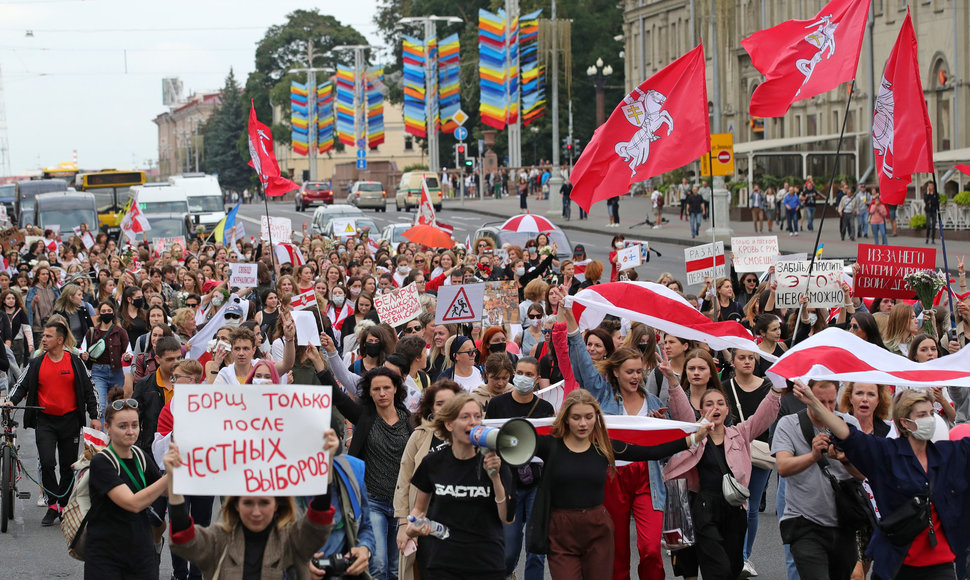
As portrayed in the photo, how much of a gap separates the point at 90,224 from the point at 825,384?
3323cm

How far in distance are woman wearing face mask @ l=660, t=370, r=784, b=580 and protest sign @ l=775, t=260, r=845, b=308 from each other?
3488mm

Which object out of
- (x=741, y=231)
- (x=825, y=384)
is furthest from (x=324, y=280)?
(x=741, y=231)

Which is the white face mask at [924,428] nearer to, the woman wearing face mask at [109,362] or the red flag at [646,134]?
the red flag at [646,134]

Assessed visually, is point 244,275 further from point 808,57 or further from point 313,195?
point 313,195

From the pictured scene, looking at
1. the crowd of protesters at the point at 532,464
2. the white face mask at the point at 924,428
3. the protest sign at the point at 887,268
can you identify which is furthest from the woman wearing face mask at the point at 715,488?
the protest sign at the point at 887,268

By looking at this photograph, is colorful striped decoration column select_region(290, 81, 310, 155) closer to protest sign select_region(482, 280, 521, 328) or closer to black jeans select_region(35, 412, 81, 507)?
protest sign select_region(482, 280, 521, 328)

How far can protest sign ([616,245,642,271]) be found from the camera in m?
15.5

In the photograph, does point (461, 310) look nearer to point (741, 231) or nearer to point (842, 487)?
point (842, 487)

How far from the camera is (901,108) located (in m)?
11.1

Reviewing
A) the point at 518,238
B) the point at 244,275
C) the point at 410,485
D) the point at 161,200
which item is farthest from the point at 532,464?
the point at 161,200

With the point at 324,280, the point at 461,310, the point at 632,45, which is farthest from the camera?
the point at 632,45

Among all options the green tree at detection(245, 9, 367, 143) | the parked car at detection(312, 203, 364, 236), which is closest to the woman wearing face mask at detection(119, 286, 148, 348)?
the parked car at detection(312, 203, 364, 236)

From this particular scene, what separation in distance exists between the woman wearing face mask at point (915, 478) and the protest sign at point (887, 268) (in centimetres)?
570

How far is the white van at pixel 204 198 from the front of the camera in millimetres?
41562
